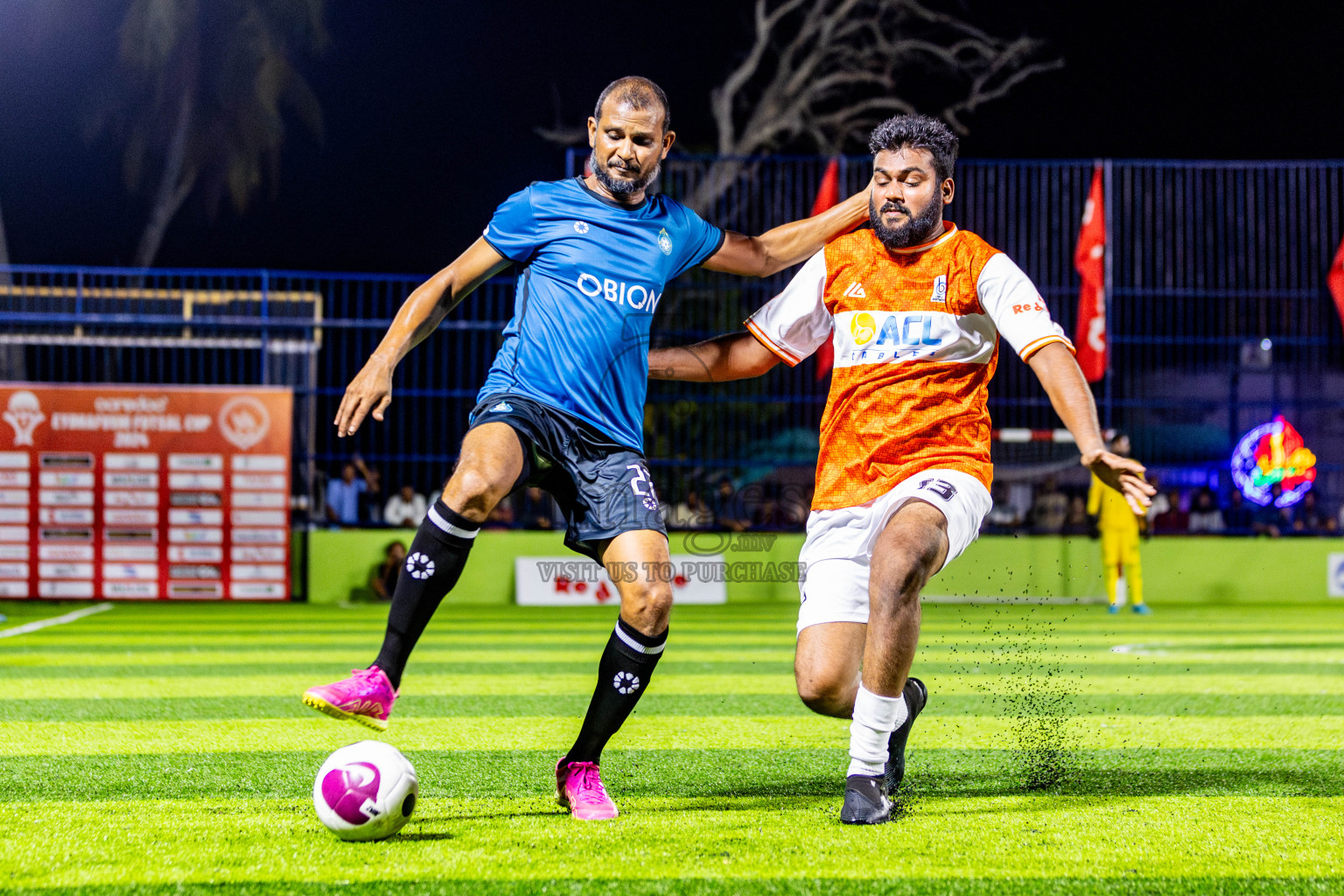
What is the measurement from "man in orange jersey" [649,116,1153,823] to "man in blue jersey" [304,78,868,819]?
62 centimetres

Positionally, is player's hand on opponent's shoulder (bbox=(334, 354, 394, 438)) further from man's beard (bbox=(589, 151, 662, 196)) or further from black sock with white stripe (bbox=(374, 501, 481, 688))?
man's beard (bbox=(589, 151, 662, 196))

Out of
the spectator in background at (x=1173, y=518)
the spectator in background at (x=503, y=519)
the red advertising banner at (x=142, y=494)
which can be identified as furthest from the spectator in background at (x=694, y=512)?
the spectator in background at (x=1173, y=518)

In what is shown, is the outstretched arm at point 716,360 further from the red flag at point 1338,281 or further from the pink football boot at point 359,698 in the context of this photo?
the red flag at point 1338,281

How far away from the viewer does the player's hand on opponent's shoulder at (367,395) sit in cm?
378

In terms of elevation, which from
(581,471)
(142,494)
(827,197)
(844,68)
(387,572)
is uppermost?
(844,68)

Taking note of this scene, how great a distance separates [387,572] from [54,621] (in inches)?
157

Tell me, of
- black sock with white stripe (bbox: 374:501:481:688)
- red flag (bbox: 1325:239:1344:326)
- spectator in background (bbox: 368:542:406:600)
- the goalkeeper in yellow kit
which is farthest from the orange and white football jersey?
red flag (bbox: 1325:239:1344:326)

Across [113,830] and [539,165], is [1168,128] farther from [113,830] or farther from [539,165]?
[113,830]

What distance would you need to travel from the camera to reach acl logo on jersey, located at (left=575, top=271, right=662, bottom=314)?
Answer: 4.17 meters

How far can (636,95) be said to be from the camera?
4207mm

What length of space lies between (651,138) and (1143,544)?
14.7 meters

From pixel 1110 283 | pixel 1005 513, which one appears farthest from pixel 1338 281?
pixel 1005 513

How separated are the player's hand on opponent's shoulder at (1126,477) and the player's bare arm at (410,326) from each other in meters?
1.98

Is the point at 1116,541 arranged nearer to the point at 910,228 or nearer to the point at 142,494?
the point at 910,228
